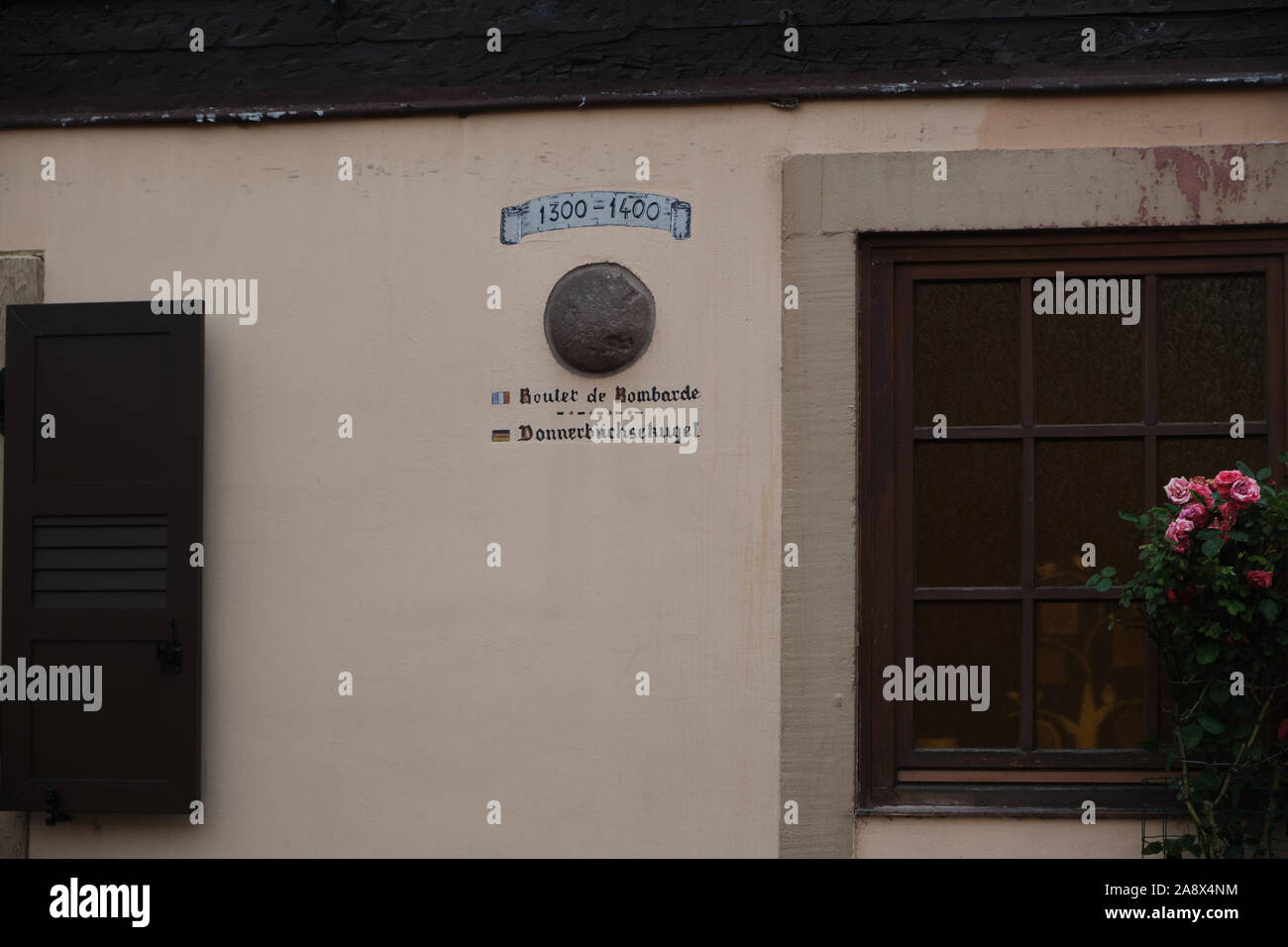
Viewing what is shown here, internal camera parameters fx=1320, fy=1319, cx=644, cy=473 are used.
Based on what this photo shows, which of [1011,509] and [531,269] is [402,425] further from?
[1011,509]

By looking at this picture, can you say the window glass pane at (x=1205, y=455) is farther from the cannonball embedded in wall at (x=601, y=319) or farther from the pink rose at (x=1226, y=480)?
the cannonball embedded in wall at (x=601, y=319)

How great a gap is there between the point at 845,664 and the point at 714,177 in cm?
165

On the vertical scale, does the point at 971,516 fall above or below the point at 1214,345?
below

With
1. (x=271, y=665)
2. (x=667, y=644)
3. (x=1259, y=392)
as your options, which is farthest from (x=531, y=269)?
(x=1259, y=392)

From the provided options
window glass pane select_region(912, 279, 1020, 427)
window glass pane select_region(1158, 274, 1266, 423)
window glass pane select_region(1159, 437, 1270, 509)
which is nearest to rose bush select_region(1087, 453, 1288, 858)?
window glass pane select_region(1159, 437, 1270, 509)

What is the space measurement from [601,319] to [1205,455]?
6.54 ft

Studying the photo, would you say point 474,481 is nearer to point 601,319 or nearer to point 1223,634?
point 601,319

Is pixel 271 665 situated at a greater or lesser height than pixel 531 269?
lesser

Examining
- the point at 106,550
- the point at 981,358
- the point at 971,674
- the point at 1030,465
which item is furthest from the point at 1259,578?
the point at 106,550

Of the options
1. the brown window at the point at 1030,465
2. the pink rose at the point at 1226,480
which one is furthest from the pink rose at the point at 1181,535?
the brown window at the point at 1030,465

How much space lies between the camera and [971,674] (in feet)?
14.1

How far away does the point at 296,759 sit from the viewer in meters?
4.43

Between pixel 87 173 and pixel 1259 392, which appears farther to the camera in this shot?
pixel 87 173

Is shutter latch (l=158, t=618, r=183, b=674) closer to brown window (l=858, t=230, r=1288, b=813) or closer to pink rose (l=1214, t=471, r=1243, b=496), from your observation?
brown window (l=858, t=230, r=1288, b=813)
